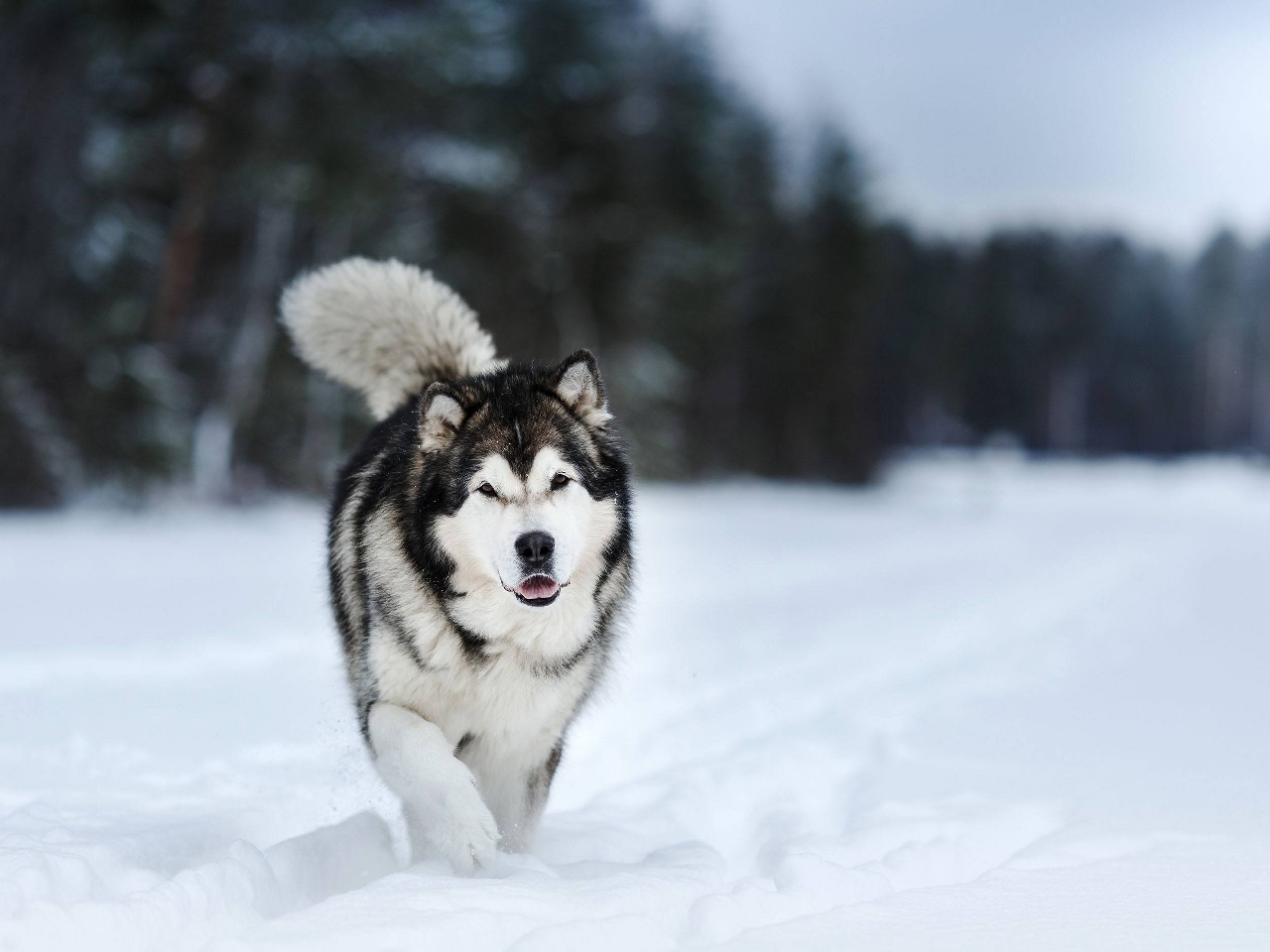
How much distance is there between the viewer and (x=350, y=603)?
3412 millimetres

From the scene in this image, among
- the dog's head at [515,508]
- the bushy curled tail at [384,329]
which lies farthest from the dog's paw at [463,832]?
the bushy curled tail at [384,329]

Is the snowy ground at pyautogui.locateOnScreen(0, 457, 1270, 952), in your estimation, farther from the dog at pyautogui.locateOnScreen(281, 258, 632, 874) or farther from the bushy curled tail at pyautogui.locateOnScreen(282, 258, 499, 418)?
the bushy curled tail at pyautogui.locateOnScreen(282, 258, 499, 418)

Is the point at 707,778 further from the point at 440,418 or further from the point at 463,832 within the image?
the point at 440,418

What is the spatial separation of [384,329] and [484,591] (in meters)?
1.44

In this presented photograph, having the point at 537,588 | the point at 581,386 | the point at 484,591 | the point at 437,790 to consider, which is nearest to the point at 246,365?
the point at 581,386

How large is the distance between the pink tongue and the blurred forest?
1153cm

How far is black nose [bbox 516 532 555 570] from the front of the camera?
287cm

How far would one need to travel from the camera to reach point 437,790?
2.79 metres

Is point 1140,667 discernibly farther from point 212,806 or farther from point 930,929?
point 212,806

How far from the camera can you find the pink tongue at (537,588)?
115 inches

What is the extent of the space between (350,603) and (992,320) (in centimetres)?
5331

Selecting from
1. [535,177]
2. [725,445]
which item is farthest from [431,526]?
[725,445]

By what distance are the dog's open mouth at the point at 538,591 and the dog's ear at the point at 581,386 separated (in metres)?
0.66

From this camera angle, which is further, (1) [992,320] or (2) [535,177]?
(1) [992,320]
